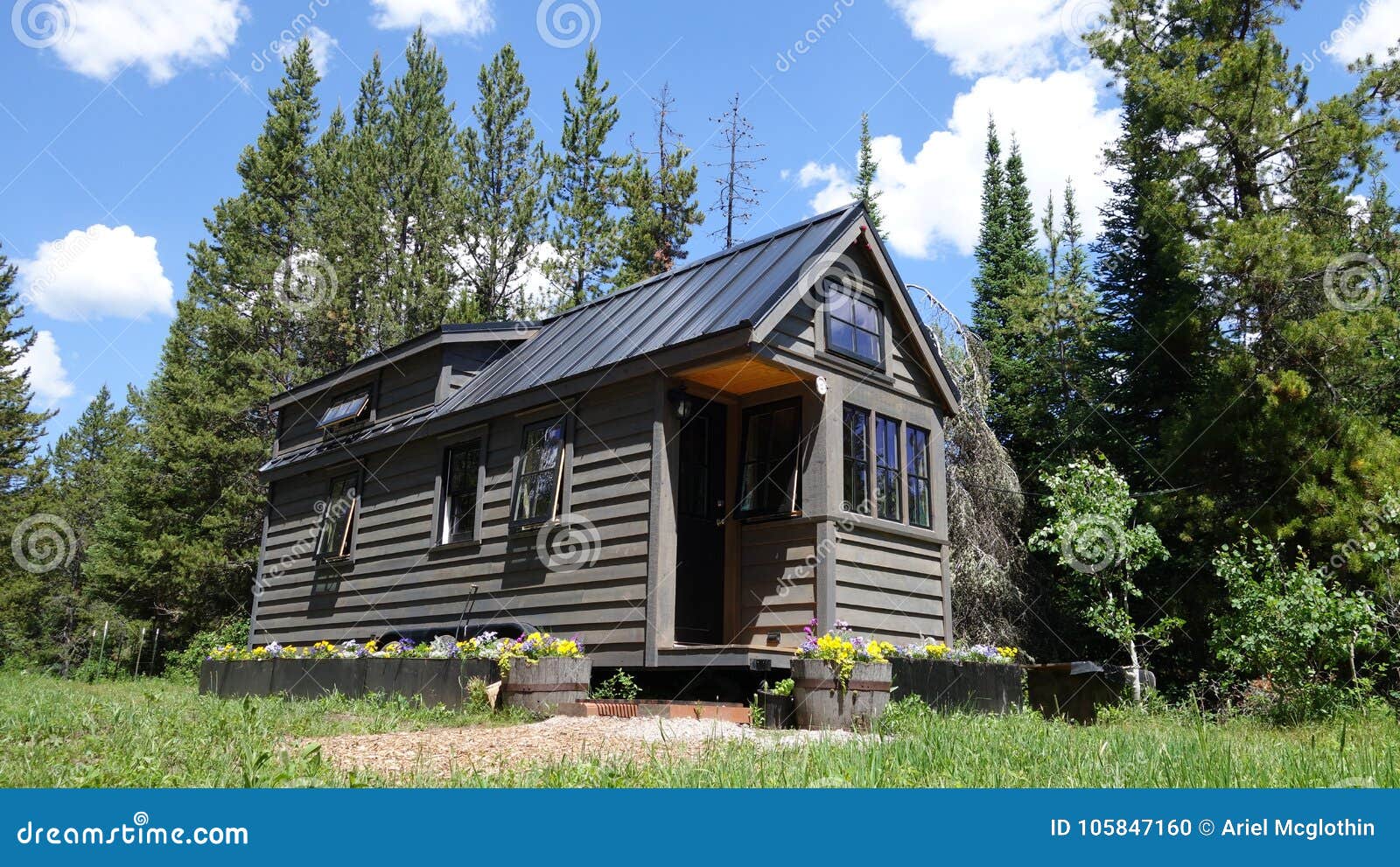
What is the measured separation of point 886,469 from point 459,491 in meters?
5.90

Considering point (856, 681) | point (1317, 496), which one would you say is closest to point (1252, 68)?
point (1317, 496)

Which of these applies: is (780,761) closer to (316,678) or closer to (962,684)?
(962,684)

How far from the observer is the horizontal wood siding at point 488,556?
10.7 m

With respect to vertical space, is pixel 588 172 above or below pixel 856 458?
above

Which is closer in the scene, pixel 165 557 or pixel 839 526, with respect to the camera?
pixel 839 526

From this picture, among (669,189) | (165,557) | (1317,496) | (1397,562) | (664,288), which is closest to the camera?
(664,288)

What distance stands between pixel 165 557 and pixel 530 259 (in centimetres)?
1393

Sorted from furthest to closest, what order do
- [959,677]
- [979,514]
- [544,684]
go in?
[979,514], [959,677], [544,684]

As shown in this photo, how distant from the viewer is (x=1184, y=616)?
19.1 m

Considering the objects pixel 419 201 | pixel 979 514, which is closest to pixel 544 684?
pixel 979 514

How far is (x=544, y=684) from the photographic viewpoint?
873cm

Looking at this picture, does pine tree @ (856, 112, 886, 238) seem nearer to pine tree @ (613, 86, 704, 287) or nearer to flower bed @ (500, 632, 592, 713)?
pine tree @ (613, 86, 704, 287)

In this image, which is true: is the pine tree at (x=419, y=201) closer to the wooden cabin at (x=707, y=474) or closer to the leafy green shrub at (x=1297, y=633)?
the wooden cabin at (x=707, y=474)

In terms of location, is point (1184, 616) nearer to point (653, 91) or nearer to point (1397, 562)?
point (1397, 562)
